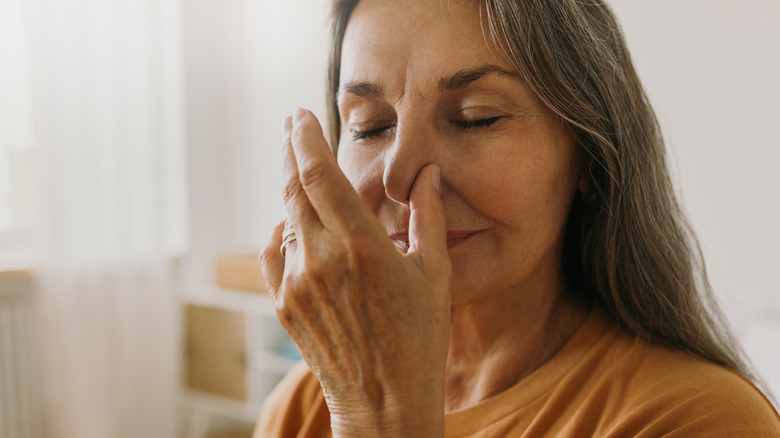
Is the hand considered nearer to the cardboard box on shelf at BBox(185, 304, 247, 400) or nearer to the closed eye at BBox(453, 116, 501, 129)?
the closed eye at BBox(453, 116, 501, 129)

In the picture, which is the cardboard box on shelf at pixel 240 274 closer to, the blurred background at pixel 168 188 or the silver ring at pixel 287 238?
the blurred background at pixel 168 188

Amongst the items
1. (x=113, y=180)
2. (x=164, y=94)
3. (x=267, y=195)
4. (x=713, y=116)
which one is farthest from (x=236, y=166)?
(x=713, y=116)

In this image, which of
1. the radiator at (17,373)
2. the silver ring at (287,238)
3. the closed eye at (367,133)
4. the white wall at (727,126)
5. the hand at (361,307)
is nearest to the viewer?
the hand at (361,307)

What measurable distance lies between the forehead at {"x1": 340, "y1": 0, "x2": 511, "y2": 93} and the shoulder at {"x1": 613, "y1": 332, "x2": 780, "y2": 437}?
436 mm

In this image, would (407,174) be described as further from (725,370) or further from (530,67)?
(725,370)

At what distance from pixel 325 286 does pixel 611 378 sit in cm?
41

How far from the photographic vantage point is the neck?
89cm

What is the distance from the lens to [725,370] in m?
0.79

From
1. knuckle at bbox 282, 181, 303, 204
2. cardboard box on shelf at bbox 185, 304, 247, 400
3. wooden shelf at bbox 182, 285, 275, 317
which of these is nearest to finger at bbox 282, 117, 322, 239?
knuckle at bbox 282, 181, 303, 204

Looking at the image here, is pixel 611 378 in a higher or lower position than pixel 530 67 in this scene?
lower

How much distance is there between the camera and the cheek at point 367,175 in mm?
811

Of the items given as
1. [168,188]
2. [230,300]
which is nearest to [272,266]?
[230,300]

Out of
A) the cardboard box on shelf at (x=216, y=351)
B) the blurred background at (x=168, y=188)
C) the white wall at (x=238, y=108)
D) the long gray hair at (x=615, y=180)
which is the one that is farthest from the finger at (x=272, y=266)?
the white wall at (x=238, y=108)

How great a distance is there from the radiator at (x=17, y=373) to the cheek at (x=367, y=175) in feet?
7.33
